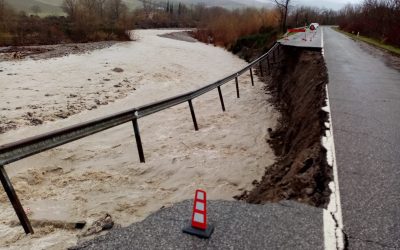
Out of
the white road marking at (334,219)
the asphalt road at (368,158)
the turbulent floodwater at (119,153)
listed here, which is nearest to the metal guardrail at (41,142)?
the turbulent floodwater at (119,153)

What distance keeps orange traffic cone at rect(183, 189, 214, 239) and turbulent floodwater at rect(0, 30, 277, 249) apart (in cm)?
205

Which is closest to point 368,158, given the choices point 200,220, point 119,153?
point 200,220

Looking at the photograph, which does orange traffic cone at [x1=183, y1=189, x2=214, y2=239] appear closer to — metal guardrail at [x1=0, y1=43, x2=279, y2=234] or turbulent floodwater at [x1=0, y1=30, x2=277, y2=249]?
turbulent floodwater at [x1=0, y1=30, x2=277, y2=249]

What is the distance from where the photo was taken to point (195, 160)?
8516 millimetres

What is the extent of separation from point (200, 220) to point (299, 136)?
480 centimetres

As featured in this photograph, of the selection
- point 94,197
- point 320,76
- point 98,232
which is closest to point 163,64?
point 320,76

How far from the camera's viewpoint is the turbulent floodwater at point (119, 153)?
630 centimetres

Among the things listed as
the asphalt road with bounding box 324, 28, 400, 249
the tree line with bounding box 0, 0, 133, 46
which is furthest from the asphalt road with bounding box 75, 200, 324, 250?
the tree line with bounding box 0, 0, 133, 46

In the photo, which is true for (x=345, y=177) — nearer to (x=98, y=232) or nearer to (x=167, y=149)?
(x=98, y=232)

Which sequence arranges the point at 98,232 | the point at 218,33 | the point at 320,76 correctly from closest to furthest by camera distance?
the point at 98,232, the point at 320,76, the point at 218,33

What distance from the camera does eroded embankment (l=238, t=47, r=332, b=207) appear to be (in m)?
4.95

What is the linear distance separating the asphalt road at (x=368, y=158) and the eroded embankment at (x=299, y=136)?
0.29m

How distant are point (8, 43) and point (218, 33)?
24147mm

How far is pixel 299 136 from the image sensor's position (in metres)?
8.00
